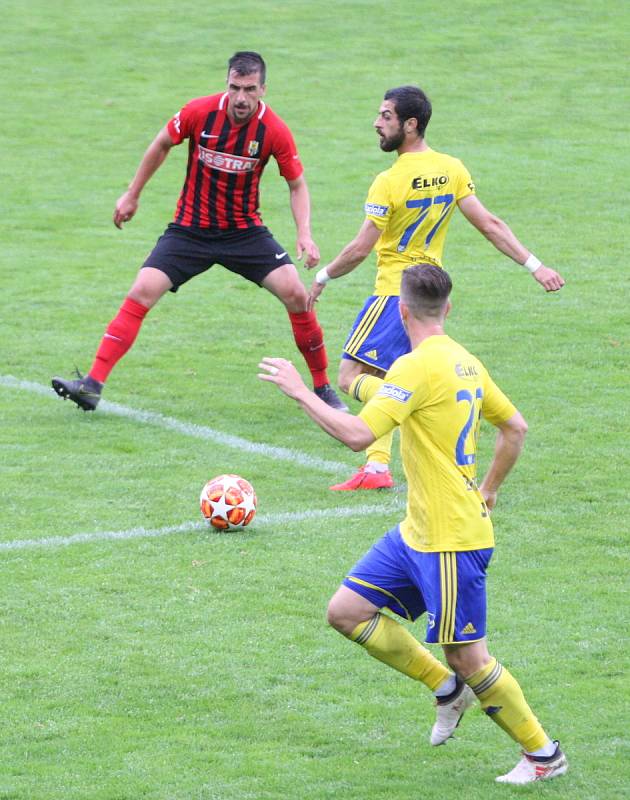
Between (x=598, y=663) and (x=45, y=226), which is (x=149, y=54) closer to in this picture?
(x=45, y=226)

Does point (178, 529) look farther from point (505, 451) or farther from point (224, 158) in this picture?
point (224, 158)

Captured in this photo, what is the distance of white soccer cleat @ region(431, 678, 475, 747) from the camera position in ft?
18.7

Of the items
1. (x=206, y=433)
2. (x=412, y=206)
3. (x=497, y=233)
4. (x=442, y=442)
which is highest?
(x=442, y=442)

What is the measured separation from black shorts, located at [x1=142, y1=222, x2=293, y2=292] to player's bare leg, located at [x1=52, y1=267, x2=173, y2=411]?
10 centimetres

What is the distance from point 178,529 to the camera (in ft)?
27.3

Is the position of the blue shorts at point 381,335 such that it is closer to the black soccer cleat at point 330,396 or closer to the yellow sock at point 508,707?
the black soccer cleat at point 330,396

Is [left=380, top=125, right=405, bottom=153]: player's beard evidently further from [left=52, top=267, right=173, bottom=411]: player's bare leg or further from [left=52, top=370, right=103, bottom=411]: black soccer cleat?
[left=52, top=370, right=103, bottom=411]: black soccer cleat

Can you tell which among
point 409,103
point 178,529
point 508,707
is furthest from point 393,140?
point 508,707

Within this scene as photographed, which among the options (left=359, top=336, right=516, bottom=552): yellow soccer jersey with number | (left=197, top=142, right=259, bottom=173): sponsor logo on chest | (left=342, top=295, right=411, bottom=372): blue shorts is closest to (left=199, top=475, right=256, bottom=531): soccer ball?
(left=342, top=295, right=411, bottom=372): blue shorts

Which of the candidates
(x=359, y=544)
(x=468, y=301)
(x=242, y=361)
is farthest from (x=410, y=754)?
(x=468, y=301)

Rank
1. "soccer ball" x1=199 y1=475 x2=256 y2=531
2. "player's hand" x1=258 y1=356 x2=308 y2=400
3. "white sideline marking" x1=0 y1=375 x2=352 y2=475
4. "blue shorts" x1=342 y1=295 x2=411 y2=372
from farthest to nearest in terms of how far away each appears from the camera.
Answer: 1. "white sideline marking" x1=0 y1=375 x2=352 y2=475
2. "blue shorts" x1=342 y1=295 x2=411 y2=372
3. "soccer ball" x1=199 y1=475 x2=256 y2=531
4. "player's hand" x1=258 y1=356 x2=308 y2=400

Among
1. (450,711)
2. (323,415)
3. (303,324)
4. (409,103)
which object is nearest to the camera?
(323,415)

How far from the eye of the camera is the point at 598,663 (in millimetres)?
6512

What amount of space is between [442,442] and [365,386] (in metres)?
3.42
